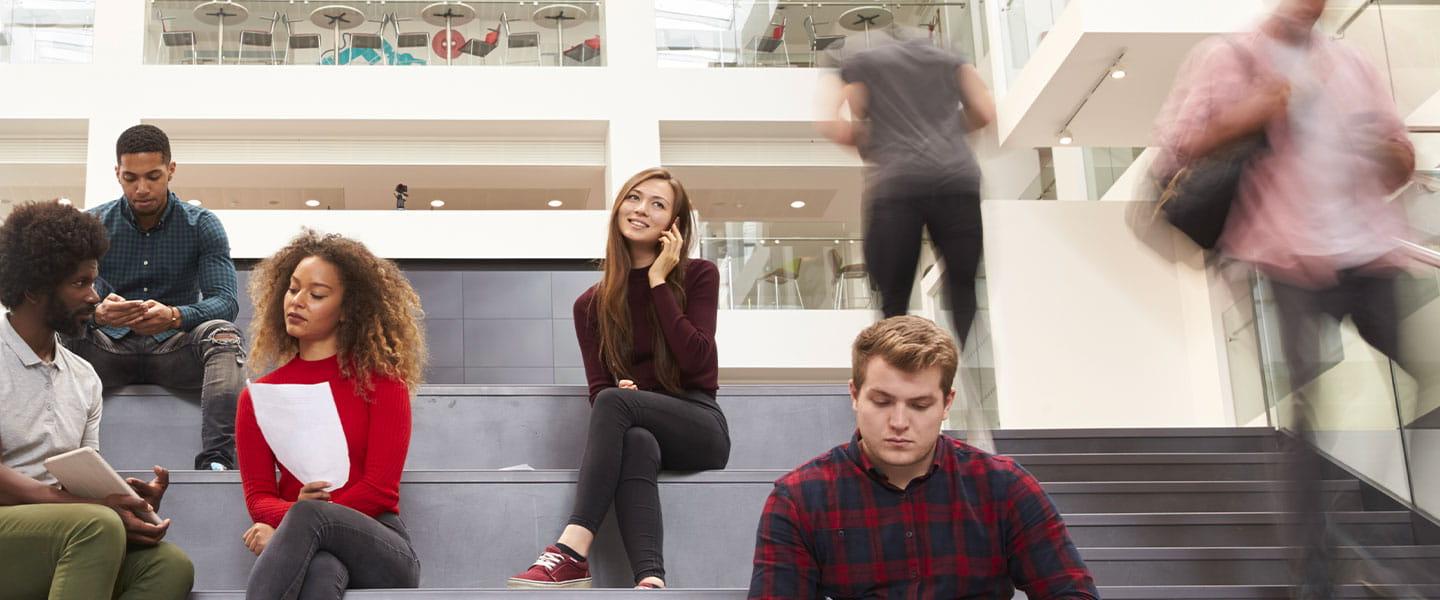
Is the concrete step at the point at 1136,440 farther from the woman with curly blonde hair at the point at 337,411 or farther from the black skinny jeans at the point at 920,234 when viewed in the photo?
the woman with curly blonde hair at the point at 337,411

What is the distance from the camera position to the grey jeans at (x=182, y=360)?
4051mm

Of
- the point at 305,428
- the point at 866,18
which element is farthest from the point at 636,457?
the point at 866,18

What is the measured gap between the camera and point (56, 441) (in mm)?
2885

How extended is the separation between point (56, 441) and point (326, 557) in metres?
0.69

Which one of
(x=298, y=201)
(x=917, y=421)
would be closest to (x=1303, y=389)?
(x=917, y=421)

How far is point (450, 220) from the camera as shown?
12180 millimetres

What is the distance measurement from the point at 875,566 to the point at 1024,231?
6.93 metres

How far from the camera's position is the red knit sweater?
9.63ft

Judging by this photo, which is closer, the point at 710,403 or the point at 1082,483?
the point at 710,403

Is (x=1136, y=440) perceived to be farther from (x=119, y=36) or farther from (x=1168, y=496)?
(x=119, y=36)

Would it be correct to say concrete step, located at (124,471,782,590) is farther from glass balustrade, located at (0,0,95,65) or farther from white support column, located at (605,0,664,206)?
glass balustrade, located at (0,0,95,65)

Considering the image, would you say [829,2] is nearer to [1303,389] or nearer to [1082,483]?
[1082,483]

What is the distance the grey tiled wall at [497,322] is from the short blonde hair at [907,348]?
9.78m

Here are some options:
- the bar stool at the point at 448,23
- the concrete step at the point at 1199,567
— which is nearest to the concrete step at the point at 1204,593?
the concrete step at the point at 1199,567
